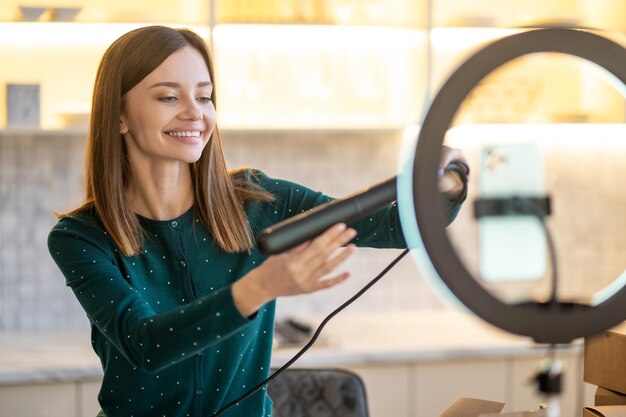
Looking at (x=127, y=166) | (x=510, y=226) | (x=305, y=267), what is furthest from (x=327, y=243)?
(x=127, y=166)

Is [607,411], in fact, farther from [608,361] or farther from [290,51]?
[290,51]

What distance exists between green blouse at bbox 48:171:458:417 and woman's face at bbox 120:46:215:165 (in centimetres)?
15

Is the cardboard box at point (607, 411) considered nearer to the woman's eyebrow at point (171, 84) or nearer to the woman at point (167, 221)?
the woman at point (167, 221)

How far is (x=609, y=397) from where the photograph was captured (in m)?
1.30

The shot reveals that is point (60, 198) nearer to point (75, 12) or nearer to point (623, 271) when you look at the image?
point (75, 12)

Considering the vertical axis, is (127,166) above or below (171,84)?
below

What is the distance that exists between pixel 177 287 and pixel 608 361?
703mm

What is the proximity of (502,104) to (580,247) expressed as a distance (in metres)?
0.15

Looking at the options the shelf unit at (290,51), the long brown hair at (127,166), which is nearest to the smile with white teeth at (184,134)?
the long brown hair at (127,166)

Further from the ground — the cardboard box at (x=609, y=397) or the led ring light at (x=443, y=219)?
the led ring light at (x=443, y=219)

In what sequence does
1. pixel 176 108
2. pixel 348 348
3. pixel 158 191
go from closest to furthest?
1. pixel 176 108
2. pixel 158 191
3. pixel 348 348

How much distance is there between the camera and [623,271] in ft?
2.40

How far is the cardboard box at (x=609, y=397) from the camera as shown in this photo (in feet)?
4.22

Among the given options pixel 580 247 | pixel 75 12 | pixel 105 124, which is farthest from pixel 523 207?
pixel 75 12
